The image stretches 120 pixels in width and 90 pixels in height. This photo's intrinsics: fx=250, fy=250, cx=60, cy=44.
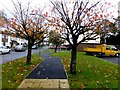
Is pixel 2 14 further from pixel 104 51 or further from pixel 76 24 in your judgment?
pixel 104 51

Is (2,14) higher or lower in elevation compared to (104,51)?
higher

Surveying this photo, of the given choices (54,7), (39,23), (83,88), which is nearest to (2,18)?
(39,23)

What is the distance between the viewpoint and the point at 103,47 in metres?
36.0

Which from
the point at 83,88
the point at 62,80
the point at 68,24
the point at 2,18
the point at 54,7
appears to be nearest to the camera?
the point at 83,88

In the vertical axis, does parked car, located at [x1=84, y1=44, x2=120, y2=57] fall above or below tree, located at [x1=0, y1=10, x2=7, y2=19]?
below

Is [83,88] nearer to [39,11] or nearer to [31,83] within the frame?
[31,83]

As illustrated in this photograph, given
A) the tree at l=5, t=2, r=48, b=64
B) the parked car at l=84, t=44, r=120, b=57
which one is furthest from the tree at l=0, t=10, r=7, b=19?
the parked car at l=84, t=44, r=120, b=57

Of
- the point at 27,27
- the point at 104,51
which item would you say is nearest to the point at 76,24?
the point at 27,27

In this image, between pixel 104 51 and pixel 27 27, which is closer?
pixel 27 27

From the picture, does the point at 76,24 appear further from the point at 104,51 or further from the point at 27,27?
the point at 104,51

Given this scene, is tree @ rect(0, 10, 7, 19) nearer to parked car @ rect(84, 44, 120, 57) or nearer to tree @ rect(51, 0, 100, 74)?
tree @ rect(51, 0, 100, 74)

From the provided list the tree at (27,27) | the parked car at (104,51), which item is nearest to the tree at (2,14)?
the tree at (27,27)

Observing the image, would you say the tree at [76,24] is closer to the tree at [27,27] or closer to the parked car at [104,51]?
the tree at [27,27]

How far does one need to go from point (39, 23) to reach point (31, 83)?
33.7ft
